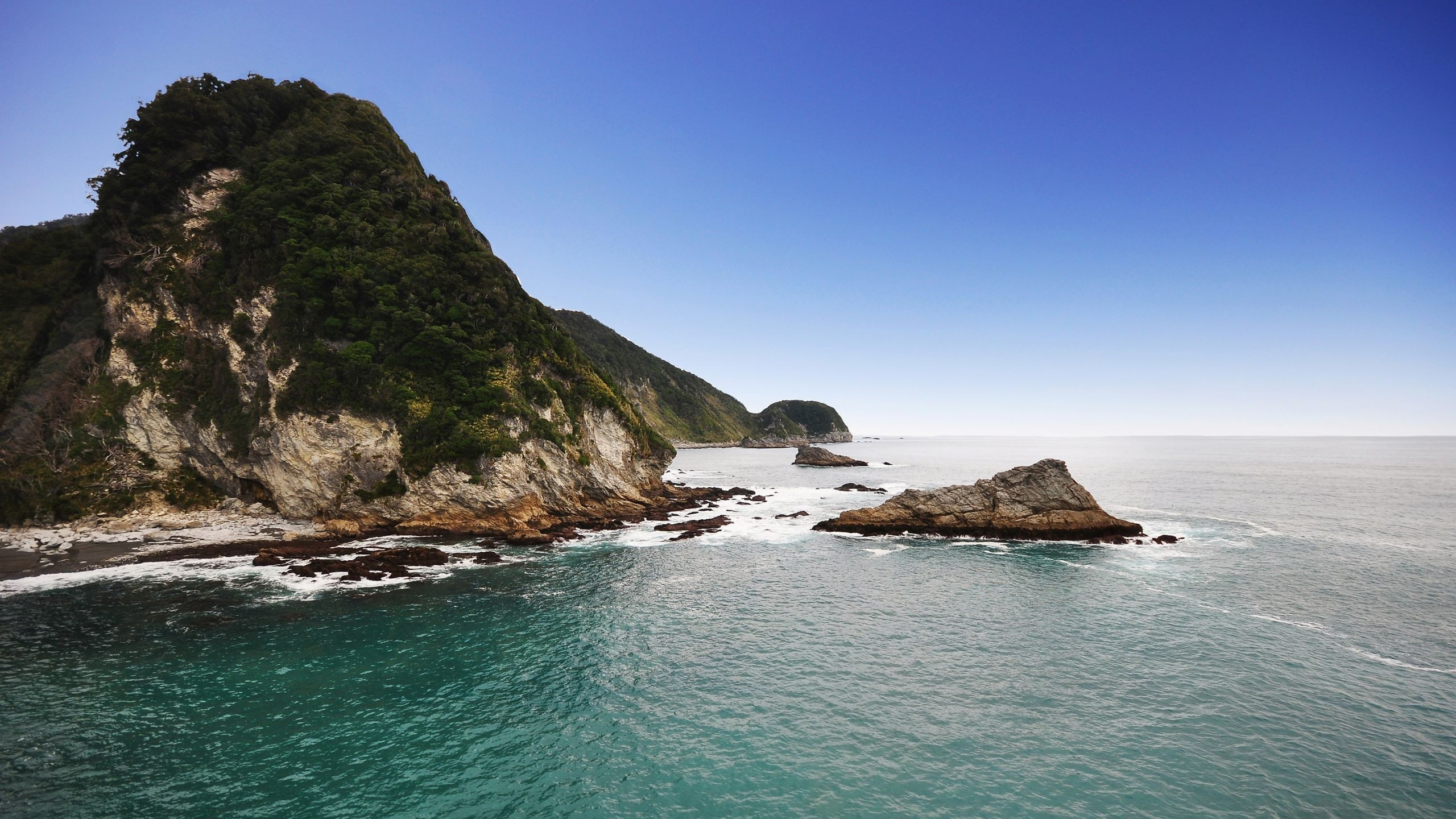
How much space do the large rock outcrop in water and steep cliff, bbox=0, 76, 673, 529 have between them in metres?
28.5

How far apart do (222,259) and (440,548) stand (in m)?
34.4

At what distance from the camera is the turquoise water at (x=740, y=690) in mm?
14031

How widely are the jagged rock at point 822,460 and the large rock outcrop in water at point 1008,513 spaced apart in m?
86.4

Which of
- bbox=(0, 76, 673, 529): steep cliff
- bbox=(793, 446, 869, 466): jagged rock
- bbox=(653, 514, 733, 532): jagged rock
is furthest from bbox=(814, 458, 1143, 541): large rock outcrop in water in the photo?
bbox=(793, 446, 869, 466): jagged rock

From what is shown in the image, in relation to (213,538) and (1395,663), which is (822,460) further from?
(213,538)

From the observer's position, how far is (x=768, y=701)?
18.8 m

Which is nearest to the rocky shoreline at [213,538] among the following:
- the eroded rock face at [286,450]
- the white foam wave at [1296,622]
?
the eroded rock face at [286,450]

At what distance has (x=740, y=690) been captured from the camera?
64.3 ft

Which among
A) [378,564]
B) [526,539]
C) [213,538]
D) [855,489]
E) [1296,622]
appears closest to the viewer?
[1296,622]

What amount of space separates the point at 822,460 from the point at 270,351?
11557cm

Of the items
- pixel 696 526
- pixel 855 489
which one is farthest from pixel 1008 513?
pixel 855 489

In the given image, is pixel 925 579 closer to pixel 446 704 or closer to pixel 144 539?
pixel 446 704

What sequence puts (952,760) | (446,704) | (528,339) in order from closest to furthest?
(952,760) → (446,704) → (528,339)

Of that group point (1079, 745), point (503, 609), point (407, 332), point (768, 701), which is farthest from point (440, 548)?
point (1079, 745)
